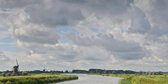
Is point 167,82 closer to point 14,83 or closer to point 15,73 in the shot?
point 14,83

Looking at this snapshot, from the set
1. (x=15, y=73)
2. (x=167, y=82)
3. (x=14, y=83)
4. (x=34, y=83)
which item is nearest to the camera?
(x=167, y=82)

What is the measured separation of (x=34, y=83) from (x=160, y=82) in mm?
23997

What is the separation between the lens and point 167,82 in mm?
44625

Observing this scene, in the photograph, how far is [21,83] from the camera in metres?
56.2

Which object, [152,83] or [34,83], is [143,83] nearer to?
[152,83]

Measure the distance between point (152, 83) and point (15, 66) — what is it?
67603 millimetres

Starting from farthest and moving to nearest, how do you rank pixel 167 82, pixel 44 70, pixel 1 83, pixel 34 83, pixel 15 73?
1. pixel 44 70
2. pixel 15 73
3. pixel 34 83
4. pixel 1 83
5. pixel 167 82

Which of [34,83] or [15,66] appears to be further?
[15,66]

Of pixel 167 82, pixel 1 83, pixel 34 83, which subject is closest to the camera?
pixel 167 82

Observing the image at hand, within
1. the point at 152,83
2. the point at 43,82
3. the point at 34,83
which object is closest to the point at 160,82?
the point at 152,83

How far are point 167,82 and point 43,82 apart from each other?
32755 mm

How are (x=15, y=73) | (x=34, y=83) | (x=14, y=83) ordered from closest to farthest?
(x=14, y=83)
(x=34, y=83)
(x=15, y=73)

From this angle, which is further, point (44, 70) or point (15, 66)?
point (44, 70)

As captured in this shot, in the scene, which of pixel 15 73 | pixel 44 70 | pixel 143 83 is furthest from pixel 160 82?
pixel 44 70
